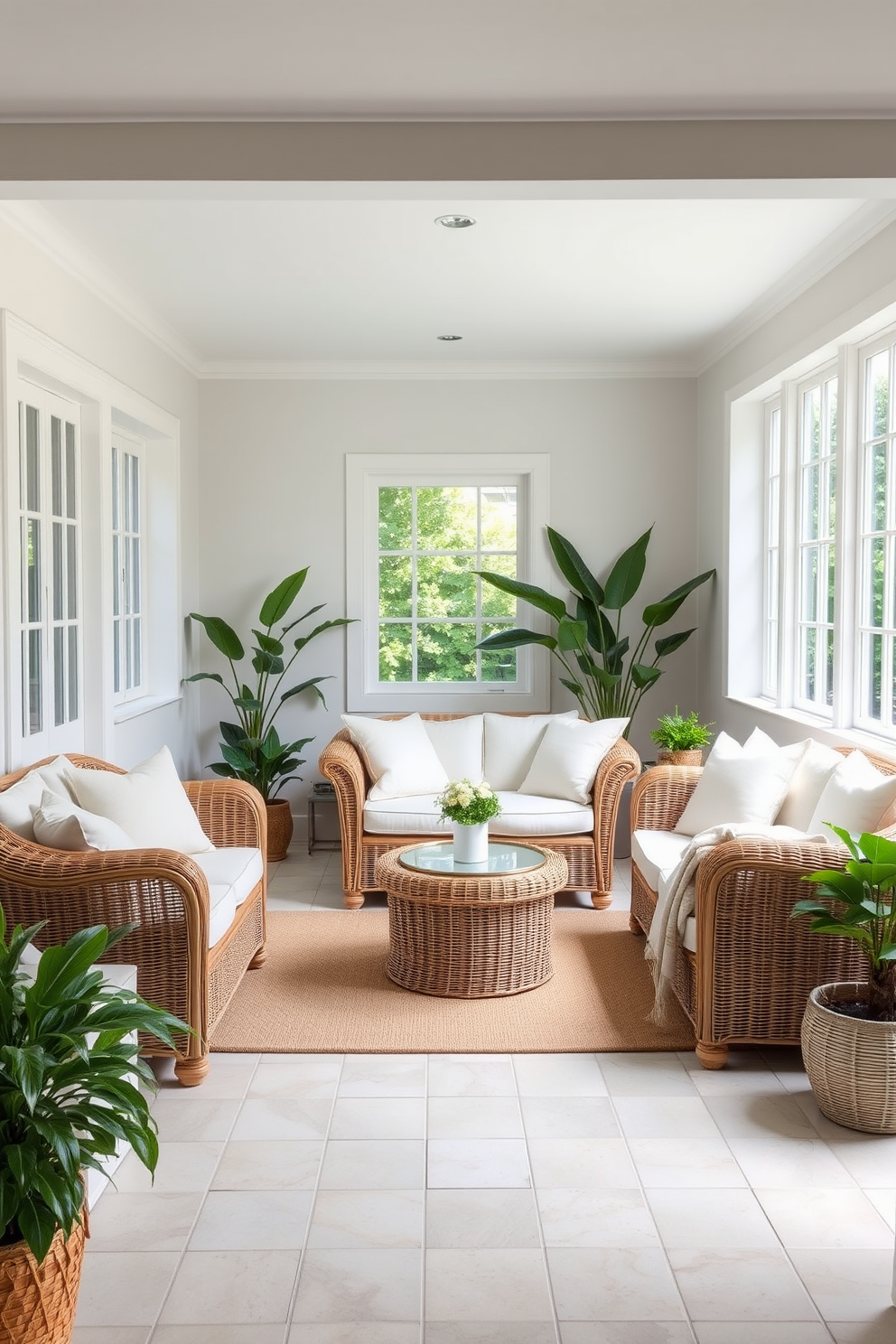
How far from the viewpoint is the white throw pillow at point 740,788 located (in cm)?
409

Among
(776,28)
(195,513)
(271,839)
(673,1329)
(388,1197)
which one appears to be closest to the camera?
(673,1329)

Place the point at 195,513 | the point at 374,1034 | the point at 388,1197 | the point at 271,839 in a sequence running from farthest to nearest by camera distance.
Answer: the point at 195,513
the point at 271,839
the point at 374,1034
the point at 388,1197

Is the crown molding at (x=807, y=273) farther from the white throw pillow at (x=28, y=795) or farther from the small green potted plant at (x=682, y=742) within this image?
the white throw pillow at (x=28, y=795)

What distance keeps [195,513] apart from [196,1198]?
4.48 m

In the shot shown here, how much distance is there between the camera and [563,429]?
6469 millimetres

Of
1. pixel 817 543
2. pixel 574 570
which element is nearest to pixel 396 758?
pixel 574 570

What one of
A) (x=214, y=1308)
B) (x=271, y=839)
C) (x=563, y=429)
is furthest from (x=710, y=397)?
(x=214, y=1308)

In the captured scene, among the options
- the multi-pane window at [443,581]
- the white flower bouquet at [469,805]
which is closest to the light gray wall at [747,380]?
the multi-pane window at [443,581]

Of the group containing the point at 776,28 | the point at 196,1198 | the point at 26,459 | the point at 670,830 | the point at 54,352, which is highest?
the point at 776,28

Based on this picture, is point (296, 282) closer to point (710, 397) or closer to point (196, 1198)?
point (710, 397)

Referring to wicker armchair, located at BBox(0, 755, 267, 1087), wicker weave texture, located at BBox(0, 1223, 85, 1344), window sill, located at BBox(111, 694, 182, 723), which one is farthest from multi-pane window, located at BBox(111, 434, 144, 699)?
wicker weave texture, located at BBox(0, 1223, 85, 1344)

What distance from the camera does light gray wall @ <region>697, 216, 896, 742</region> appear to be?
3957mm

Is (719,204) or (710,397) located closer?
(719,204)

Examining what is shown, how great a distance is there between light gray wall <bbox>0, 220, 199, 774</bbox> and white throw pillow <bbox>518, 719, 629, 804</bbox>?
6.28 feet
